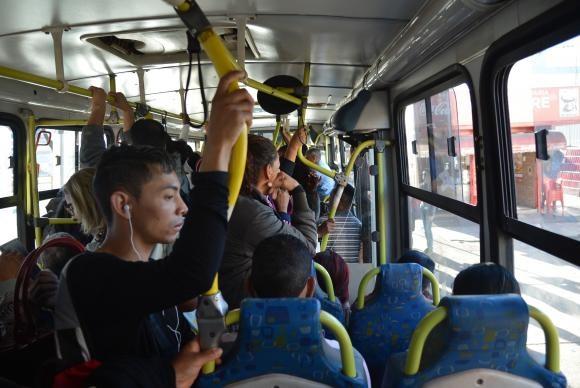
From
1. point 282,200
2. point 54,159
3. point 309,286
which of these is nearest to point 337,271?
point 282,200

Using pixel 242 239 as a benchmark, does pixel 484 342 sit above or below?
below

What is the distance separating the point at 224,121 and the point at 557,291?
202 centimetres

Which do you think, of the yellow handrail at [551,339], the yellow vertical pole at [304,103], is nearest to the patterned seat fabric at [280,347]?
the yellow handrail at [551,339]

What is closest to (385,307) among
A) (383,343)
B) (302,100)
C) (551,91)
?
(383,343)

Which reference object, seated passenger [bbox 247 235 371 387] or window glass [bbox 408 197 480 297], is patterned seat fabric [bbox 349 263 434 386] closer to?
seated passenger [bbox 247 235 371 387]

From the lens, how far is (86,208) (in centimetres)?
192

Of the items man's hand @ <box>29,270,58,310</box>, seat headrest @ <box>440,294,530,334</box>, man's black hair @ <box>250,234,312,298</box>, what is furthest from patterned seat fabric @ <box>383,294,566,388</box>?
man's hand @ <box>29,270,58,310</box>

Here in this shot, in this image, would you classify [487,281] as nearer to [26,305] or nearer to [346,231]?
[26,305]

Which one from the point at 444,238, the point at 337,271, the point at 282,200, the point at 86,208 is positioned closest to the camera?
the point at 86,208

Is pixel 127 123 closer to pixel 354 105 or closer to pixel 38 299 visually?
pixel 38 299

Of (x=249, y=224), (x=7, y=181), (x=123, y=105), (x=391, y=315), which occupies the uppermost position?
(x=123, y=105)

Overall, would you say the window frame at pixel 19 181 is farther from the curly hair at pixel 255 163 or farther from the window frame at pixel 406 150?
the window frame at pixel 406 150

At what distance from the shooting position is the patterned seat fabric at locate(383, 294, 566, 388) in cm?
124

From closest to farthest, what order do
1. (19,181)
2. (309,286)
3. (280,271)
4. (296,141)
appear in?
(280,271) < (309,286) < (296,141) < (19,181)
